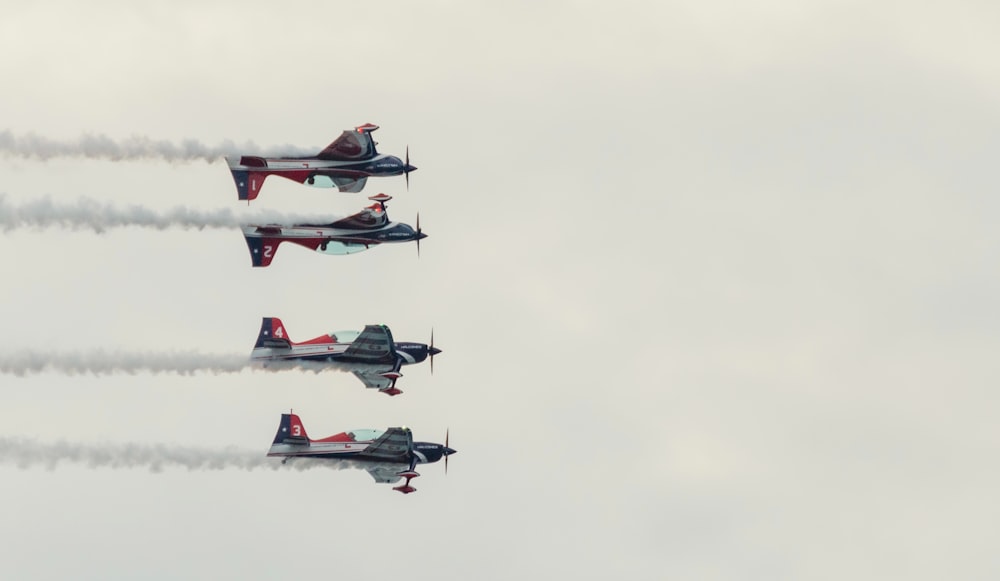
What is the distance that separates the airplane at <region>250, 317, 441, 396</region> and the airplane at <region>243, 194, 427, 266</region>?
523 cm

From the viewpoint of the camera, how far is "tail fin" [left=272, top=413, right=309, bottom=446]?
409ft

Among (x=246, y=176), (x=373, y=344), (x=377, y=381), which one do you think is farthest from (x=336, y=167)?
(x=377, y=381)

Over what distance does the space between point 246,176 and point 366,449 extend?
19.5 m

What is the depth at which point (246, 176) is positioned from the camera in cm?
12056

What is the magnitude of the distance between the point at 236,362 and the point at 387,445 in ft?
38.2

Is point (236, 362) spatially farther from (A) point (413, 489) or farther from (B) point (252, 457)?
(A) point (413, 489)

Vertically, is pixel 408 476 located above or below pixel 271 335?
below

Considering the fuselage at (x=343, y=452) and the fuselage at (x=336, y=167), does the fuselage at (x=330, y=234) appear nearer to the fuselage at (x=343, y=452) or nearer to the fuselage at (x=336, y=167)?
the fuselage at (x=336, y=167)

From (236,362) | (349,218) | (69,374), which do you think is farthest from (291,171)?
(69,374)

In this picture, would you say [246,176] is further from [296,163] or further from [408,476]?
[408,476]

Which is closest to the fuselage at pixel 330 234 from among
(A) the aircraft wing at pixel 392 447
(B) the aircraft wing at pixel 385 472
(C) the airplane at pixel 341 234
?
(C) the airplane at pixel 341 234

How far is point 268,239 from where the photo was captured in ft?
397

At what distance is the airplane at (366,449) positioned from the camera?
125 metres

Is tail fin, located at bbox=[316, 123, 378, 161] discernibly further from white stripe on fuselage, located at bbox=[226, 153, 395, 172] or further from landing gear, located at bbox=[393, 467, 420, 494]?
landing gear, located at bbox=[393, 467, 420, 494]
